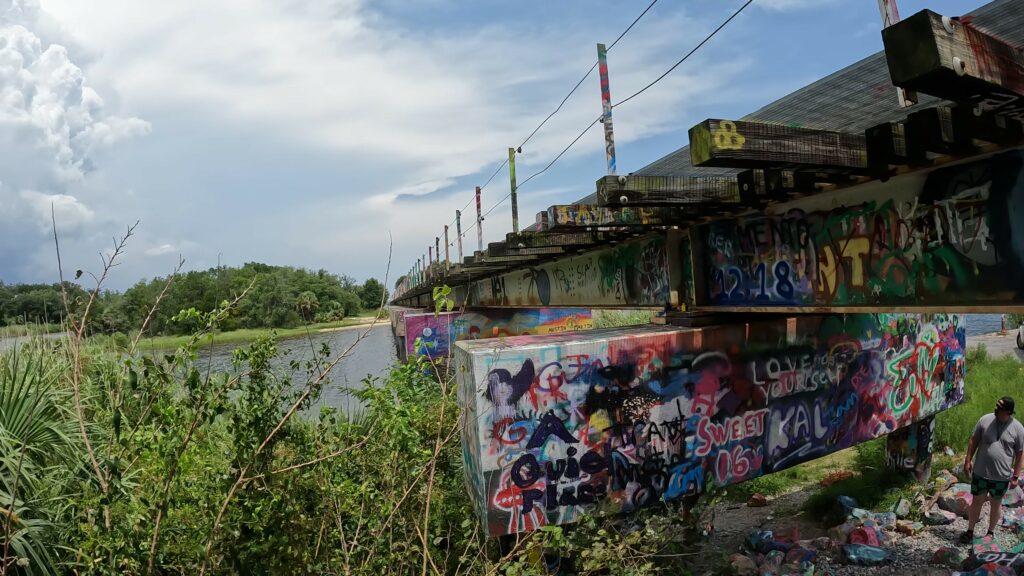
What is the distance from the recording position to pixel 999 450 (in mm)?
6844

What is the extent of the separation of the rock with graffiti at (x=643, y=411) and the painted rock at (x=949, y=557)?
1439 millimetres

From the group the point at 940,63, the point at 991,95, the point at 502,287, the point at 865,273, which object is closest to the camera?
the point at 940,63

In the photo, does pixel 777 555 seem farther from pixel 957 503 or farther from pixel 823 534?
pixel 957 503

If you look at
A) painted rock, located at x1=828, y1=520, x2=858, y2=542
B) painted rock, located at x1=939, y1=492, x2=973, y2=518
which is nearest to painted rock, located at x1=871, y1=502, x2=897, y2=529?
painted rock, located at x1=828, y1=520, x2=858, y2=542

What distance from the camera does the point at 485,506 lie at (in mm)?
5484

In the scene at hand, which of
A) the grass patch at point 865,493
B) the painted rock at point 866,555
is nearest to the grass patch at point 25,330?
the painted rock at point 866,555

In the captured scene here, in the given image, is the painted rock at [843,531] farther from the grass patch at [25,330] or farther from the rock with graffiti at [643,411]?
the grass patch at [25,330]

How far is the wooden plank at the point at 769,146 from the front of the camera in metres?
3.46

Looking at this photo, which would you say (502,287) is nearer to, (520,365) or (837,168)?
(520,365)

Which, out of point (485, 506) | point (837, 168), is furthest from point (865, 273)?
point (485, 506)

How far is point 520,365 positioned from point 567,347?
499mm

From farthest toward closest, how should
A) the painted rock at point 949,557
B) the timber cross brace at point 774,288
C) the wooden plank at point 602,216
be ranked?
the painted rock at point 949,557, the wooden plank at point 602,216, the timber cross brace at point 774,288

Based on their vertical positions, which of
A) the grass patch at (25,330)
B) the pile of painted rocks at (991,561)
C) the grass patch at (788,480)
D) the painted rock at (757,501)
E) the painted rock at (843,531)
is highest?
the grass patch at (25,330)

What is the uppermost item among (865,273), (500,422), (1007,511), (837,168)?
(837,168)
